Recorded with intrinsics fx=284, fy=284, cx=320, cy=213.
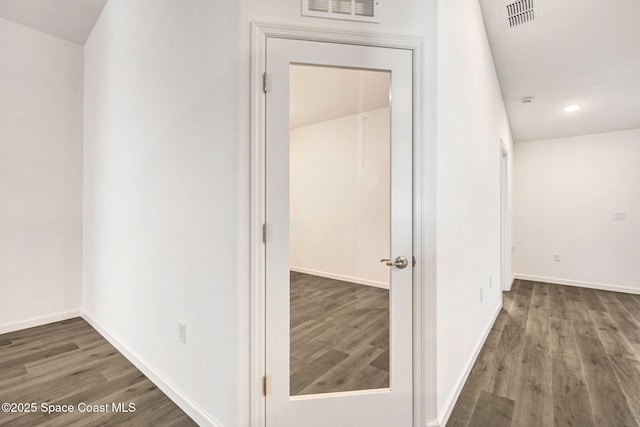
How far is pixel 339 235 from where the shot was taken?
169 centimetres

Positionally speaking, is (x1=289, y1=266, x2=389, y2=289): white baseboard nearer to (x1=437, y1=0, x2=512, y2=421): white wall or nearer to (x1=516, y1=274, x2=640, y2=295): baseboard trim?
(x1=437, y1=0, x2=512, y2=421): white wall

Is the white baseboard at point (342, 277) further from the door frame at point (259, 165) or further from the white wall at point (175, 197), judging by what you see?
the white wall at point (175, 197)

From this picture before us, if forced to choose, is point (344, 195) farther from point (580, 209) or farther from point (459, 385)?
point (580, 209)

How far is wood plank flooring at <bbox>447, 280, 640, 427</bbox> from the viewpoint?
5.58 ft

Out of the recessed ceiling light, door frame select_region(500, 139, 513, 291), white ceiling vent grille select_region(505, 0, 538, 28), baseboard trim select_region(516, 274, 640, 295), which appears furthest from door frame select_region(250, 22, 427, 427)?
baseboard trim select_region(516, 274, 640, 295)

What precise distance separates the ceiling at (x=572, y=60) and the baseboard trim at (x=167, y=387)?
12.1ft

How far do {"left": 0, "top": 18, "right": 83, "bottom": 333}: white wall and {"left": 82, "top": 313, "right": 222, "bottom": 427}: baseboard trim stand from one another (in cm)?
105

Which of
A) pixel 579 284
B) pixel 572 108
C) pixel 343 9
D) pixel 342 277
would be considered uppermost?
pixel 572 108

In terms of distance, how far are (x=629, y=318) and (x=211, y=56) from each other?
5130 mm

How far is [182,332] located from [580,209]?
20.6 feet

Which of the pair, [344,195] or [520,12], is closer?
[344,195]

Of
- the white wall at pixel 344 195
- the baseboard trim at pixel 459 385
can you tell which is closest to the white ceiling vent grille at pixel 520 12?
the white wall at pixel 344 195

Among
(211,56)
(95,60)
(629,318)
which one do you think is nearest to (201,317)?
(211,56)

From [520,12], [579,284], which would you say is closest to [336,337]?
[520,12]
